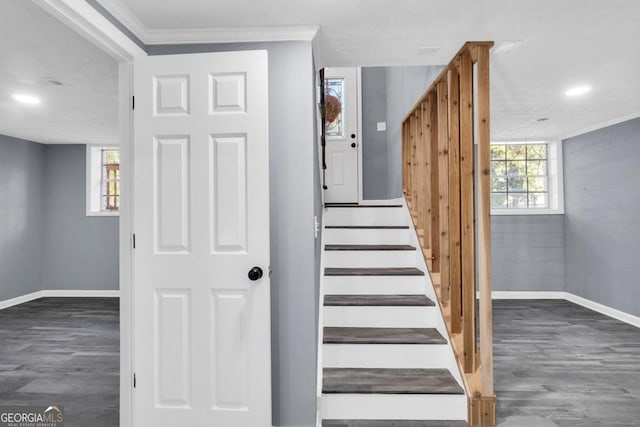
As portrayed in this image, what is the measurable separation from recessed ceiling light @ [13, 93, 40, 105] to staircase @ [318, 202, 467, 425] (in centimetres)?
319

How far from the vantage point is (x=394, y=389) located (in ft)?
7.36

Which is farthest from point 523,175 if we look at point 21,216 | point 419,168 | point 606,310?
point 21,216

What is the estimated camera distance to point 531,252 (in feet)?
18.5

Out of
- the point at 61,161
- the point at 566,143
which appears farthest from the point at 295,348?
the point at 61,161

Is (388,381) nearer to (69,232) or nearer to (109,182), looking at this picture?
(109,182)

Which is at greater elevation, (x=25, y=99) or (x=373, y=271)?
(x=25, y=99)

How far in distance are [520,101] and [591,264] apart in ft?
8.88

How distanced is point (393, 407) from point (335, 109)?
14.1 feet

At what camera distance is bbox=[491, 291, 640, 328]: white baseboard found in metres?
4.41

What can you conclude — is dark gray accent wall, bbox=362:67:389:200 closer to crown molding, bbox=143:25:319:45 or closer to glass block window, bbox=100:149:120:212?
crown molding, bbox=143:25:319:45

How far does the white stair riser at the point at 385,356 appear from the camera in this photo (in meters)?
2.48

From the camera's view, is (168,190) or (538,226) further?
(538,226)

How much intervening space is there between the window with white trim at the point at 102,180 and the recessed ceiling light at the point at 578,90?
6.18 meters

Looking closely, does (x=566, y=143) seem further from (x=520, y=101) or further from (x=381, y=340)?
(x=381, y=340)
